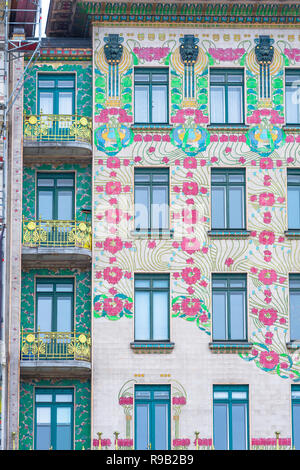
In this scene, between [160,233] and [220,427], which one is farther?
[160,233]

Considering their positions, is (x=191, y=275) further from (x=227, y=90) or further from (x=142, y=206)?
(x=227, y=90)

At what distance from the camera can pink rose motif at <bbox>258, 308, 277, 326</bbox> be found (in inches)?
2212

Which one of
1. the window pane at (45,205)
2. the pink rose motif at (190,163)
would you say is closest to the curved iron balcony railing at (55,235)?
the window pane at (45,205)

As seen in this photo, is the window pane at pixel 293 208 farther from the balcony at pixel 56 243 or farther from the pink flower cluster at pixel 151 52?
the balcony at pixel 56 243

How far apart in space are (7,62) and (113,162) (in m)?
4.97

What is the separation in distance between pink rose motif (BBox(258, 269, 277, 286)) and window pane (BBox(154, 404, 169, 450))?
17.5 ft

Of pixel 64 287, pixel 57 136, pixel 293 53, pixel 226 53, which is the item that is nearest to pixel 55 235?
pixel 64 287

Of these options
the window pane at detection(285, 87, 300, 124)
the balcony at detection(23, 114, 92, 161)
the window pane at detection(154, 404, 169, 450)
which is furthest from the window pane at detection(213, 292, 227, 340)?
the window pane at detection(285, 87, 300, 124)

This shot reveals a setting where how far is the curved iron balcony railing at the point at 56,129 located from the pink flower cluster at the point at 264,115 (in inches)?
220

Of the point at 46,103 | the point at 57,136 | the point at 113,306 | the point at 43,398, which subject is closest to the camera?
the point at 43,398

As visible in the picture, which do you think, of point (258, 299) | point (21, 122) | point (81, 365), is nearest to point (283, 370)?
point (258, 299)

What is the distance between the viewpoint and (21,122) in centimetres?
5700

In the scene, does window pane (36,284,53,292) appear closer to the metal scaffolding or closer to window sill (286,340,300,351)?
the metal scaffolding

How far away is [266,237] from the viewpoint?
56.8 m
